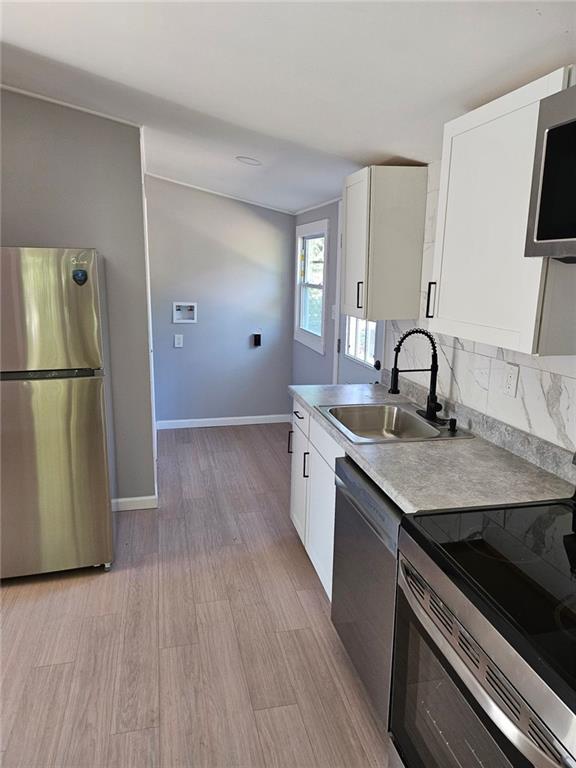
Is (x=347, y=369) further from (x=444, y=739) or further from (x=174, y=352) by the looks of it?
(x=444, y=739)

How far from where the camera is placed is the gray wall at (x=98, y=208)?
115 inches

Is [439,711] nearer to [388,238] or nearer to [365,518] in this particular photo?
[365,518]

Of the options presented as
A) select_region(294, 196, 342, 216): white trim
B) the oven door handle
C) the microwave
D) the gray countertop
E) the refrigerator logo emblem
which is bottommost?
the oven door handle

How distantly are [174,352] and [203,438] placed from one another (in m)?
0.90

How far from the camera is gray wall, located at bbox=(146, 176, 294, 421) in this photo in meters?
4.93

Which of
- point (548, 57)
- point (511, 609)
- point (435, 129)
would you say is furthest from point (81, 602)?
point (548, 57)

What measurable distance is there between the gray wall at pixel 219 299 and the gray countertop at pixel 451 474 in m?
3.16

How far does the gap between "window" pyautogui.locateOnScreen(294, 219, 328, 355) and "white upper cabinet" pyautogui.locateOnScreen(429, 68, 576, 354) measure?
2607mm

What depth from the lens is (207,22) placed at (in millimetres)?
1668

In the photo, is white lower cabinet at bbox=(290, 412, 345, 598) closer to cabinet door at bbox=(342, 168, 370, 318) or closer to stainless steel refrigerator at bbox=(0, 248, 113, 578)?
cabinet door at bbox=(342, 168, 370, 318)

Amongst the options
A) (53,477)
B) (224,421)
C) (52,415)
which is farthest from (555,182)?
(224,421)

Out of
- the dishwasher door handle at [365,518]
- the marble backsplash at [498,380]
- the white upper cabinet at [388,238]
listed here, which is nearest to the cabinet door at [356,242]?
the white upper cabinet at [388,238]

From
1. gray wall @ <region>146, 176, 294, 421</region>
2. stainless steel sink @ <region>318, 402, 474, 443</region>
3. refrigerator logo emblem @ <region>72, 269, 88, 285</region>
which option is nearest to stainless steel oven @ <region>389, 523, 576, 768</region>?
stainless steel sink @ <region>318, 402, 474, 443</region>

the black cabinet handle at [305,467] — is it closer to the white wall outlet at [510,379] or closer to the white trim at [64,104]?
the white wall outlet at [510,379]
